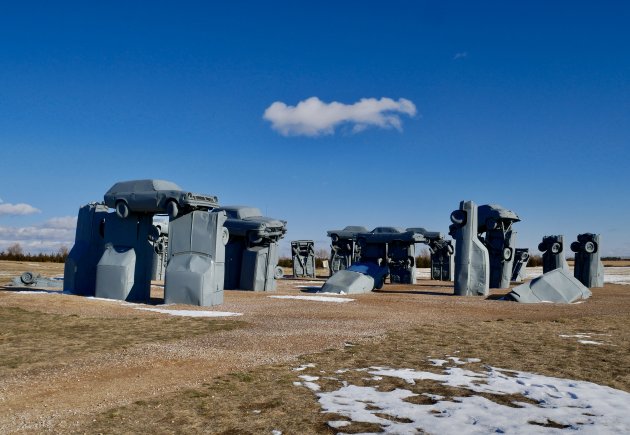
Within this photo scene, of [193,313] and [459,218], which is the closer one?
[193,313]

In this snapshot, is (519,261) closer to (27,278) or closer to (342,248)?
(342,248)

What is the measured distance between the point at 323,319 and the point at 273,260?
11084 millimetres

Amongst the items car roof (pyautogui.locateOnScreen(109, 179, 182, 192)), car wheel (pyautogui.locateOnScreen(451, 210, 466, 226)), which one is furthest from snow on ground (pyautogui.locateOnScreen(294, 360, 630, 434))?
car wheel (pyautogui.locateOnScreen(451, 210, 466, 226))

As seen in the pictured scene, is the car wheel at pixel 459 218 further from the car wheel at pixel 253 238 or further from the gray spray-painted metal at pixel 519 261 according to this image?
the gray spray-painted metal at pixel 519 261

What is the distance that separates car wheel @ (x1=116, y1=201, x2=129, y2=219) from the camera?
54.8ft

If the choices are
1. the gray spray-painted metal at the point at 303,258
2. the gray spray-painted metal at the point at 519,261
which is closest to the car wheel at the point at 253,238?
the gray spray-painted metal at the point at 303,258

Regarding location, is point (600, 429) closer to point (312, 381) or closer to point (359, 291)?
point (312, 381)

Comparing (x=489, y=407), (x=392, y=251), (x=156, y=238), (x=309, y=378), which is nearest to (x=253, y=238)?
(x=156, y=238)

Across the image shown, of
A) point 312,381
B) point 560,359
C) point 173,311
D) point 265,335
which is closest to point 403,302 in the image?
point 173,311

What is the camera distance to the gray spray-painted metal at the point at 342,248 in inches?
1393

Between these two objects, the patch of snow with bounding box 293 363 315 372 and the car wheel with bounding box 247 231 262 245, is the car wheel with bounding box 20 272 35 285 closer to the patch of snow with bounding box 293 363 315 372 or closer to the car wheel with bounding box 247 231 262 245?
the car wheel with bounding box 247 231 262 245

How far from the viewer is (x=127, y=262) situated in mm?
16906

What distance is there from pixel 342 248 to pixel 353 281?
1238 cm

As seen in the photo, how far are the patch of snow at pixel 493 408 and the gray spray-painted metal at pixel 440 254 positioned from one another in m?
29.7
